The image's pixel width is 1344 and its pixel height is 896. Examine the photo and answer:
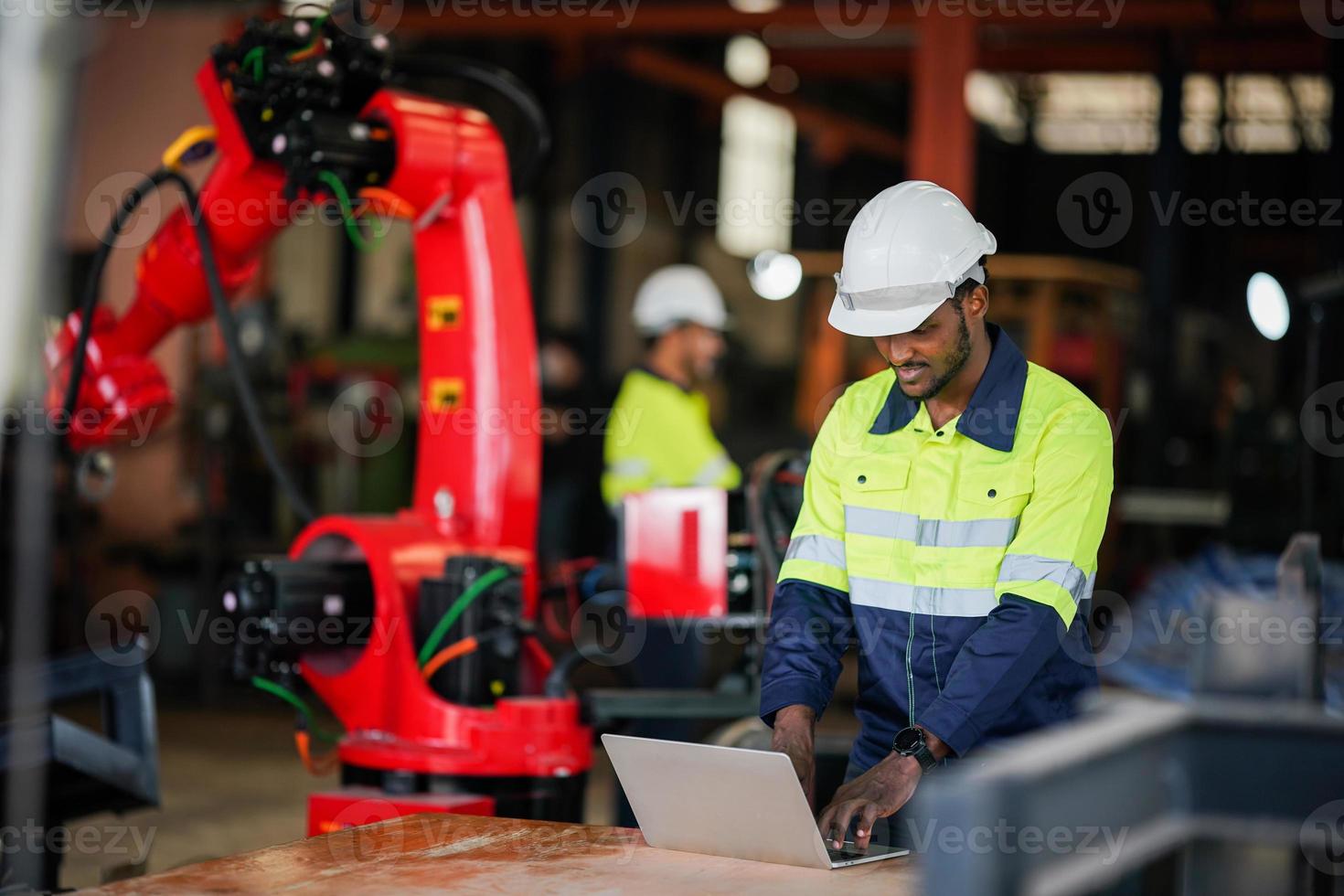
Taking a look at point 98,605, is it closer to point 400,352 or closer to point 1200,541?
point 400,352

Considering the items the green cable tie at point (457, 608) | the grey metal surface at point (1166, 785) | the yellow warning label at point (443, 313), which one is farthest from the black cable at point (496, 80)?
the grey metal surface at point (1166, 785)

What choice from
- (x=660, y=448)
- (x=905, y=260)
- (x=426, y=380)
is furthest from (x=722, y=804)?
(x=660, y=448)

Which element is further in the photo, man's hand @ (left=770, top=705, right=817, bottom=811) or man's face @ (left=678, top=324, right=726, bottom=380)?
man's face @ (left=678, top=324, right=726, bottom=380)

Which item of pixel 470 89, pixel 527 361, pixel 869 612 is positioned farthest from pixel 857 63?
pixel 869 612

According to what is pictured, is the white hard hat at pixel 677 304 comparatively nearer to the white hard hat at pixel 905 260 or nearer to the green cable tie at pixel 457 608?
the green cable tie at pixel 457 608

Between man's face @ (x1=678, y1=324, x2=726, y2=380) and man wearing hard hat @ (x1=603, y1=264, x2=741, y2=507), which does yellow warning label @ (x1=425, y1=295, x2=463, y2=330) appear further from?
man's face @ (x1=678, y1=324, x2=726, y2=380)

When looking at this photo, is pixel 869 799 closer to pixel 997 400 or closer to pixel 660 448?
pixel 997 400

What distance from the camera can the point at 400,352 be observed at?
965cm

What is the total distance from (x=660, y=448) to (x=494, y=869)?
322cm

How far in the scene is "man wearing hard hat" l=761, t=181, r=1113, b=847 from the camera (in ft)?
7.79

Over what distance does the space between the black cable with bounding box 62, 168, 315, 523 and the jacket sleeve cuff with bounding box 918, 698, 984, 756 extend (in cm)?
177

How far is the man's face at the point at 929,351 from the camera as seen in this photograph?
246 cm

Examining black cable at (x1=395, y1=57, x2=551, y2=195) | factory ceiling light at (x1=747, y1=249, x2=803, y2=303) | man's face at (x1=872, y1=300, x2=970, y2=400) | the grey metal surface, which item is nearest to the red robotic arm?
black cable at (x1=395, y1=57, x2=551, y2=195)

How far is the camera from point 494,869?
7.01ft
